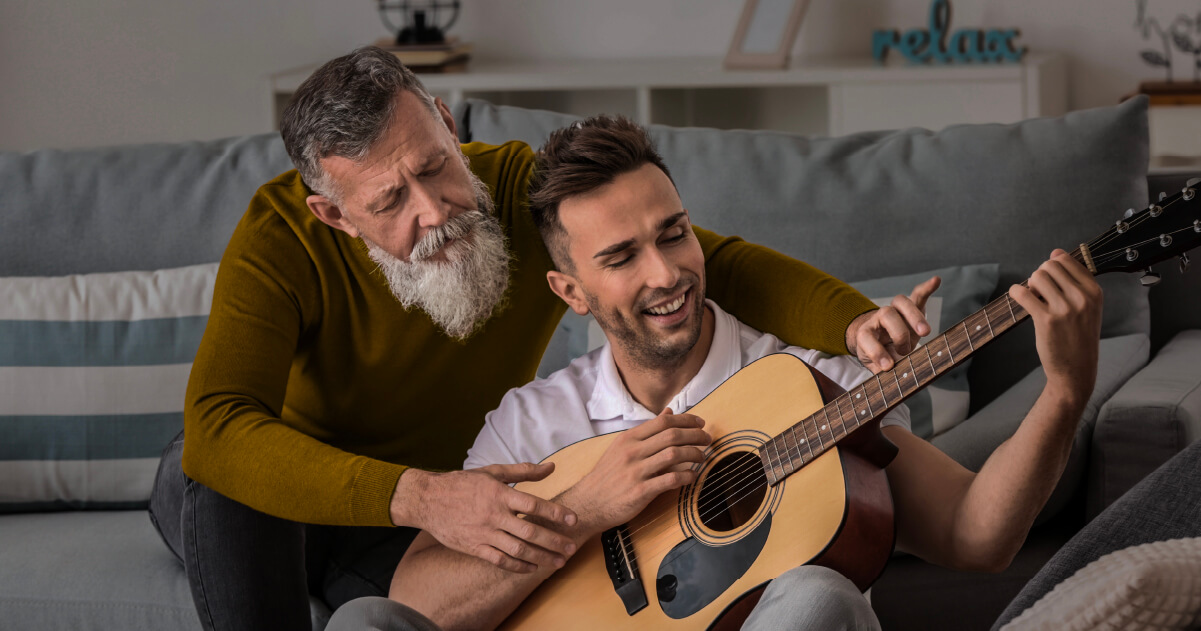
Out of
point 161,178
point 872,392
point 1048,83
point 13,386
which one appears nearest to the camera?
point 872,392

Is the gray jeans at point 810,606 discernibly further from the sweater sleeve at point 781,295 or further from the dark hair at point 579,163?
the dark hair at point 579,163

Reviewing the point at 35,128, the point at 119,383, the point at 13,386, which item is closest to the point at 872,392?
the point at 119,383

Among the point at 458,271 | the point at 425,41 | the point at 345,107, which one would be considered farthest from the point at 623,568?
the point at 425,41

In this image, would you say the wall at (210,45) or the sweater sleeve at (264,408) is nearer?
the sweater sleeve at (264,408)

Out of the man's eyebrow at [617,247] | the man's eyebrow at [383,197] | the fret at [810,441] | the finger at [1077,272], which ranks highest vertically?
the man's eyebrow at [383,197]

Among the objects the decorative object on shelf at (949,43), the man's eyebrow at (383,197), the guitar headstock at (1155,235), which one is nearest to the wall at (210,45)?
the decorative object on shelf at (949,43)

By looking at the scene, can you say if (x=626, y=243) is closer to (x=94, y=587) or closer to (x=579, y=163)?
(x=579, y=163)

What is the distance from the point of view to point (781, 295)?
1.48 metres

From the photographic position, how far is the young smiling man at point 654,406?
104 centimetres

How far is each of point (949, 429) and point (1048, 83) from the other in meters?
1.90

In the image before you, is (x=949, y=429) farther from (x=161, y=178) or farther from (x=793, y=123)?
(x=793, y=123)

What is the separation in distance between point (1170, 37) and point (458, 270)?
2.75m

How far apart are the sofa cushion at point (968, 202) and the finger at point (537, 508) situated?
0.82 m

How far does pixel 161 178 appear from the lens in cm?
220
